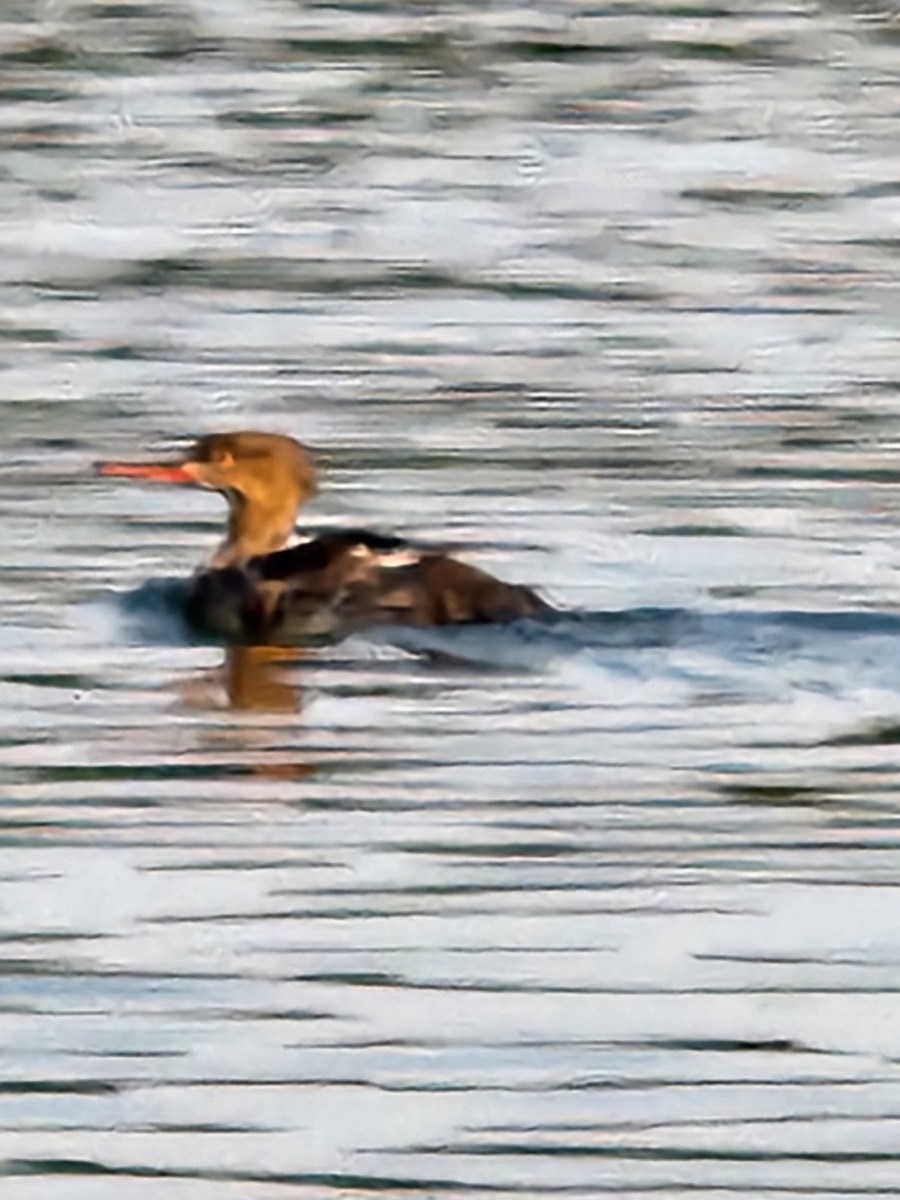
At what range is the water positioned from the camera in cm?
650

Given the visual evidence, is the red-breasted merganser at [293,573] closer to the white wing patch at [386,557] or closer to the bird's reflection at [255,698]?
the white wing patch at [386,557]

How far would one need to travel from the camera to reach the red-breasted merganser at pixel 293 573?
9.22 metres

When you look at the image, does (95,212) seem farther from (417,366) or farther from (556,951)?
(556,951)

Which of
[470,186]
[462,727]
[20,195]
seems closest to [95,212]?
[20,195]

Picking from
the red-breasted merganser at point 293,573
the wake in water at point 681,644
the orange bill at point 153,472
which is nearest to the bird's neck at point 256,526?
the red-breasted merganser at point 293,573

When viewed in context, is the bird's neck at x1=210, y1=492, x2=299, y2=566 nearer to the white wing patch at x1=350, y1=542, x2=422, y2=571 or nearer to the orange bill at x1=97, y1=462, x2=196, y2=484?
the orange bill at x1=97, y1=462, x2=196, y2=484

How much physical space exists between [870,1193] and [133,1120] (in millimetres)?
1143

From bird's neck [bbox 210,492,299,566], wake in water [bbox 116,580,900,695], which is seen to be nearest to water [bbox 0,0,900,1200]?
wake in water [bbox 116,580,900,695]

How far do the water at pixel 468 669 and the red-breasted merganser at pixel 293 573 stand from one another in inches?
3.6

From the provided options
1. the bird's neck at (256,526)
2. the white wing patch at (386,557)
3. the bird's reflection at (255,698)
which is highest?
the bird's neck at (256,526)

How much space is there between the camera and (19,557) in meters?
9.80

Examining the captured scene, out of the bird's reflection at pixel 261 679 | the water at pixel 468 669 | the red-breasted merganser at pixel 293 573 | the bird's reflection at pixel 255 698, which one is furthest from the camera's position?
the red-breasted merganser at pixel 293 573

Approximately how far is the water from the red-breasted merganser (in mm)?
91

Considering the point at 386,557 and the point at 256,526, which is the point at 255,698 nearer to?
the point at 386,557
